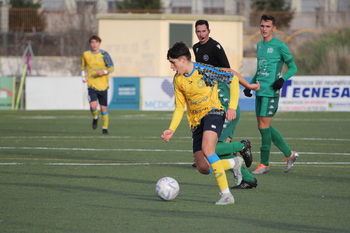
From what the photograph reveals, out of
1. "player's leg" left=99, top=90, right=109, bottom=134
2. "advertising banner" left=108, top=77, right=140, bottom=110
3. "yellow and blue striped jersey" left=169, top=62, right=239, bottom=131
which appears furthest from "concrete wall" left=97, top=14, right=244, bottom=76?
"yellow and blue striped jersey" left=169, top=62, right=239, bottom=131

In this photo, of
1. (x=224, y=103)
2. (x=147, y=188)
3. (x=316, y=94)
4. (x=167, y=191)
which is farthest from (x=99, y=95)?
(x=316, y=94)

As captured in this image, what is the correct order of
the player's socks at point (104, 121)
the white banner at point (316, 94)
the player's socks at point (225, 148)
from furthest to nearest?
the white banner at point (316, 94) < the player's socks at point (104, 121) < the player's socks at point (225, 148)

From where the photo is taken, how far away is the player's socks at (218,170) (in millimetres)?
7180

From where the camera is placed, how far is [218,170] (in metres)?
7.21

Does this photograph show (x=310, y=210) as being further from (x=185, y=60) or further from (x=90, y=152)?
(x=90, y=152)

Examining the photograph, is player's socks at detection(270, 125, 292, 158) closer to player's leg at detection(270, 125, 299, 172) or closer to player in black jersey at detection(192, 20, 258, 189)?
player's leg at detection(270, 125, 299, 172)

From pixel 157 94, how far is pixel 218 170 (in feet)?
61.7

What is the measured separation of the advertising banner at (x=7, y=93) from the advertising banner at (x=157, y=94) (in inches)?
207

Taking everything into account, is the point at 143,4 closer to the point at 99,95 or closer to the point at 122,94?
the point at 122,94

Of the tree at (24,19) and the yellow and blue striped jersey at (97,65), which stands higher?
the tree at (24,19)

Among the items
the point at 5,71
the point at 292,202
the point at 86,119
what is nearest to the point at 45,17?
→ the point at 5,71

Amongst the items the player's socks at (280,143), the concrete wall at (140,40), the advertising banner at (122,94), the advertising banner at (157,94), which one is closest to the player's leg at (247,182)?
the player's socks at (280,143)

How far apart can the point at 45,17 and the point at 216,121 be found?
121 feet

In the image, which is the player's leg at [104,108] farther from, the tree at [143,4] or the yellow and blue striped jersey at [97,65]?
the tree at [143,4]
